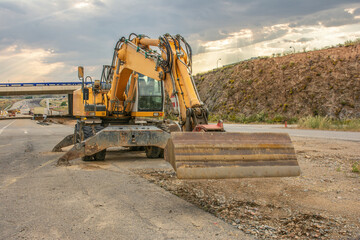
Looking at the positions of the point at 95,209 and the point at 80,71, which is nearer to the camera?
the point at 95,209

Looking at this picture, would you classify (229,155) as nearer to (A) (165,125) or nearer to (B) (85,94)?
(A) (165,125)

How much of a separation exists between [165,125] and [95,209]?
6229mm

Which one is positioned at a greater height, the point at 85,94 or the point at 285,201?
the point at 85,94

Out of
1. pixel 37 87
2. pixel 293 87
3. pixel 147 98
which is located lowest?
pixel 147 98

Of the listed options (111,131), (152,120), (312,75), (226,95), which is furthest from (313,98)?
(111,131)

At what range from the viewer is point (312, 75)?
3644 centimetres

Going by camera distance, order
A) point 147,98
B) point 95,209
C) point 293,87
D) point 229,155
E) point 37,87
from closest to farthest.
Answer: point 95,209, point 229,155, point 147,98, point 293,87, point 37,87

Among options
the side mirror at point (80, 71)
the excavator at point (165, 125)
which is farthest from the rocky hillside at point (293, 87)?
the side mirror at point (80, 71)

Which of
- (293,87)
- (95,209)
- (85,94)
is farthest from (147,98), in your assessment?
(293,87)

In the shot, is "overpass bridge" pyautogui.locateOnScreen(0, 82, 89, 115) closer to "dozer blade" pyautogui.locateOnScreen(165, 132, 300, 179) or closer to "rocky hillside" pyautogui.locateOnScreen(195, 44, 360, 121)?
"rocky hillside" pyautogui.locateOnScreen(195, 44, 360, 121)

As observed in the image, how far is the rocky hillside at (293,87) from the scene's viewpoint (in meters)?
32.6

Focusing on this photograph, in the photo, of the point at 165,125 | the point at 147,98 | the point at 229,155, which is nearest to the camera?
the point at 229,155

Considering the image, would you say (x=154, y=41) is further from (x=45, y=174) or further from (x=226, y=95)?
(x=226, y=95)

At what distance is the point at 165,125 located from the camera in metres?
11.3
